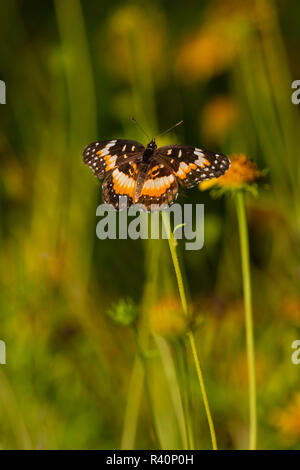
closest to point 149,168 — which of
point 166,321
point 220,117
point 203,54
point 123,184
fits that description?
point 123,184

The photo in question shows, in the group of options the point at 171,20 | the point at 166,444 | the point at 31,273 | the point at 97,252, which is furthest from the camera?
the point at 171,20

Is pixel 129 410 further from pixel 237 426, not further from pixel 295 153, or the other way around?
pixel 295 153

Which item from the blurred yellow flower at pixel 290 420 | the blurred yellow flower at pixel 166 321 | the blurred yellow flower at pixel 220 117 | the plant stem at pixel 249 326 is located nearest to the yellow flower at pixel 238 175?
the plant stem at pixel 249 326

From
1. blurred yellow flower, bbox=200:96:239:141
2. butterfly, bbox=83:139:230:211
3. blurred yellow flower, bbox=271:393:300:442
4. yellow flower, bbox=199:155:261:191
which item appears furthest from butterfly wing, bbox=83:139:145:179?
blurred yellow flower, bbox=200:96:239:141
